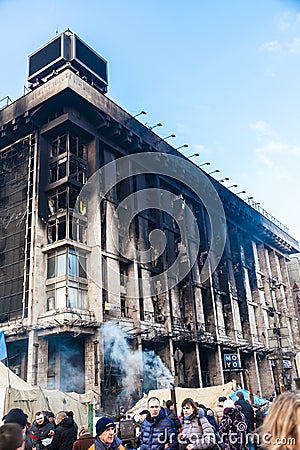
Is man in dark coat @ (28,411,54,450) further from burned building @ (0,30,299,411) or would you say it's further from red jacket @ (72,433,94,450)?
burned building @ (0,30,299,411)

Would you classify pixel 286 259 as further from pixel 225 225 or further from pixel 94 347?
pixel 94 347

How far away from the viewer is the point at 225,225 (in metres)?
51.7

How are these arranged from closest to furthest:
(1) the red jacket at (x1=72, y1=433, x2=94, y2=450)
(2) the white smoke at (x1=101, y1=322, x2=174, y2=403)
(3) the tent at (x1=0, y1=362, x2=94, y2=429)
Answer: (1) the red jacket at (x1=72, y1=433, x2=94, y2=450) → (3) the tent at (x1=0, y1=362, x2=94, y2=429) → (2) the white smoke at (x1=101, y1=322, x2=174, y2=403)

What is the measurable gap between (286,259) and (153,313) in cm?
4097

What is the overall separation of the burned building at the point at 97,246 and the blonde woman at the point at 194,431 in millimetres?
18788

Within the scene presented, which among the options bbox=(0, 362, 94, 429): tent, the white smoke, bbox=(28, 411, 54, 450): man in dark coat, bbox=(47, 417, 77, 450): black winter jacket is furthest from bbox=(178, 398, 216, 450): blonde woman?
the white smoke

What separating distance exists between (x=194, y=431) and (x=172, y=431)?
336mm

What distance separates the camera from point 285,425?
2486 millimetres

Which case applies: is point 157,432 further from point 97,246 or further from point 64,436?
point 97,246

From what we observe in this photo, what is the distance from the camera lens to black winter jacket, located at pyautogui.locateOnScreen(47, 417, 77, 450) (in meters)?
7.20

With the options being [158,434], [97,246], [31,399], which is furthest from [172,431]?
[97,246]

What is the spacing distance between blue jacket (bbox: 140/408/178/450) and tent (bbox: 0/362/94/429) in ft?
32.3

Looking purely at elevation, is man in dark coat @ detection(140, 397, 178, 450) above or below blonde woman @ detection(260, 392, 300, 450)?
below

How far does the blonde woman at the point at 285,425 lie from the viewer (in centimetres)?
249
